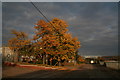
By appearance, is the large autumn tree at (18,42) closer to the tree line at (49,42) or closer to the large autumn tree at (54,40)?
the tree line at (49,42)

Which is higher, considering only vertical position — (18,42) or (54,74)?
(18,42)

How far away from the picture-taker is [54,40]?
36.3 meters

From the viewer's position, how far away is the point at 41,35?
39125 mm

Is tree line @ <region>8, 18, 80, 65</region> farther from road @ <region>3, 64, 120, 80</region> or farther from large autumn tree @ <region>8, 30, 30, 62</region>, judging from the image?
road @ <region>3, 64, 120, 80</region>

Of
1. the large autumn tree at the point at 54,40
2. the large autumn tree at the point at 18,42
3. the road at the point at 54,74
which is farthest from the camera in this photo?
the large autumn tree at the point at 18,42

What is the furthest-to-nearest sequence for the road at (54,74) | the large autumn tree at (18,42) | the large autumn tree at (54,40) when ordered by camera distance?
the large autumn tree at (18,42) < the large autumn tree at (54,40) < the road at (54,74)

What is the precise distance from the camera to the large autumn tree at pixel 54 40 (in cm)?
3669

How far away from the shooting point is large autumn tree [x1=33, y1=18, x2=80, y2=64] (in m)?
36.7

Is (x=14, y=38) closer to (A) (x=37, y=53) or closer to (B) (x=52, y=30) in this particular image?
(A) (x=37, y=53)

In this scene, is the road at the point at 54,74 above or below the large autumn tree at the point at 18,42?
below

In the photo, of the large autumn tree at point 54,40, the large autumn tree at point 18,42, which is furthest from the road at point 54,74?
the large autumn tree at point 18,42

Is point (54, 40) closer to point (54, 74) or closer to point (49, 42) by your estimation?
point (49, 42)

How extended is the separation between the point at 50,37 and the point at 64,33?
4.96m

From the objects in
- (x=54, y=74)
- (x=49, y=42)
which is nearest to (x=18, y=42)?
(x=49, y=42)
